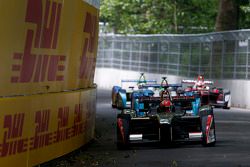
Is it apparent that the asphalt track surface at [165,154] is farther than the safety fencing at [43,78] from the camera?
Yes

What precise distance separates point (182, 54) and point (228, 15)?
4.20m

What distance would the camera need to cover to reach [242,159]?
1418 centimetres

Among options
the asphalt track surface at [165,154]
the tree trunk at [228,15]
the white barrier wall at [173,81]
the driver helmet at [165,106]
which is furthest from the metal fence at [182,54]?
the driver helmet at [165,106]

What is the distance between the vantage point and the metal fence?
120 ft

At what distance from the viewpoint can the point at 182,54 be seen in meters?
45.1

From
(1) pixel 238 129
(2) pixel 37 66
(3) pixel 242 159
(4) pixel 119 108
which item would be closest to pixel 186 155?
(3) pixel 242 159

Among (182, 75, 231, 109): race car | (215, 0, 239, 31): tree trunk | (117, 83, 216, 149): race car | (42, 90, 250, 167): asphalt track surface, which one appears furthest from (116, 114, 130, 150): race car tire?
(215, 0, 239, 31): tree trunk

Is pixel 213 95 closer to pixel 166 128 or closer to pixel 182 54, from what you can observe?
pixel 166 128

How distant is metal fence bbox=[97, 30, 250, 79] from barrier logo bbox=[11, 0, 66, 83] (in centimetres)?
2226

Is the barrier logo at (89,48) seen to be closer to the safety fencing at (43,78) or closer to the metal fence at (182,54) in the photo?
the safety fencing at (43,78)

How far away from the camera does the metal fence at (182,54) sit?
36469 millimetres

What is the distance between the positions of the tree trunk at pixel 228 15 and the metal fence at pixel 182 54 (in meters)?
1.32

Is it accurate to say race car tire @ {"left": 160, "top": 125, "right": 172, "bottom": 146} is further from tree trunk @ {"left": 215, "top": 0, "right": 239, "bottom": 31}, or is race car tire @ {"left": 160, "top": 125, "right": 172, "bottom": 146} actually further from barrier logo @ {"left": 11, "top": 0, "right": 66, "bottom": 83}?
tree trunk @ {"left": 215, "top": 0, "right": 239, "bottom": 31}

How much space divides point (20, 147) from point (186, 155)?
14.1 ft
